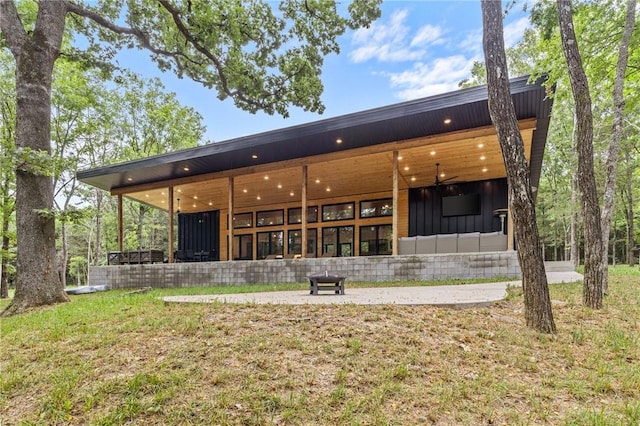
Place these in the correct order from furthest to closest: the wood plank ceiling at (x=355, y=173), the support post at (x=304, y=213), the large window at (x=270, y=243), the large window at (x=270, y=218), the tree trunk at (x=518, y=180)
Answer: the large window at (x=270, y=218)
the large window at (x=270, y=243)
the support post at (x=304, y=213)
the wood plank ceiling at (x=355, y=173)
the tree trunk at (x=518, y=180)

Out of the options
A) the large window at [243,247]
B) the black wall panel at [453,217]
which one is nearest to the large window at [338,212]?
the black wall panel at [453,217]

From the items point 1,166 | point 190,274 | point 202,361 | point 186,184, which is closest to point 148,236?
point 186,184

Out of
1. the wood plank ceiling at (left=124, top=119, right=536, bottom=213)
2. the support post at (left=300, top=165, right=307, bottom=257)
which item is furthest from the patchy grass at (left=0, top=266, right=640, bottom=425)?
the support post at (left=300, top=165, right=307, bottom=257)

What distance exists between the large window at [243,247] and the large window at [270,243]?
64cm

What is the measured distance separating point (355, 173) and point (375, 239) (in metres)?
3.80

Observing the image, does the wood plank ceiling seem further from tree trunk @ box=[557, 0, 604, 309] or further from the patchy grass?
the patchy grass

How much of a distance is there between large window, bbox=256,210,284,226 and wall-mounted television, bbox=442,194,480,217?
7776 millimetres

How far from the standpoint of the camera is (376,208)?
14555 mm

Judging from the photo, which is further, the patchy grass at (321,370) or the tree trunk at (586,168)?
the tree trunk at (586,168)

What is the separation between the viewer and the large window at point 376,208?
1431 cm

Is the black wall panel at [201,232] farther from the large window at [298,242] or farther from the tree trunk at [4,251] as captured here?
the tree trunk at [4,251]

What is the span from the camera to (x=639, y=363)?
2816 mm

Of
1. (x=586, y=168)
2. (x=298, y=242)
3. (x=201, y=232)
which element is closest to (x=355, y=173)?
(x=298, y=242)

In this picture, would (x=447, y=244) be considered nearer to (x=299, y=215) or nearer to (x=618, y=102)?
(x=618, y=102)
